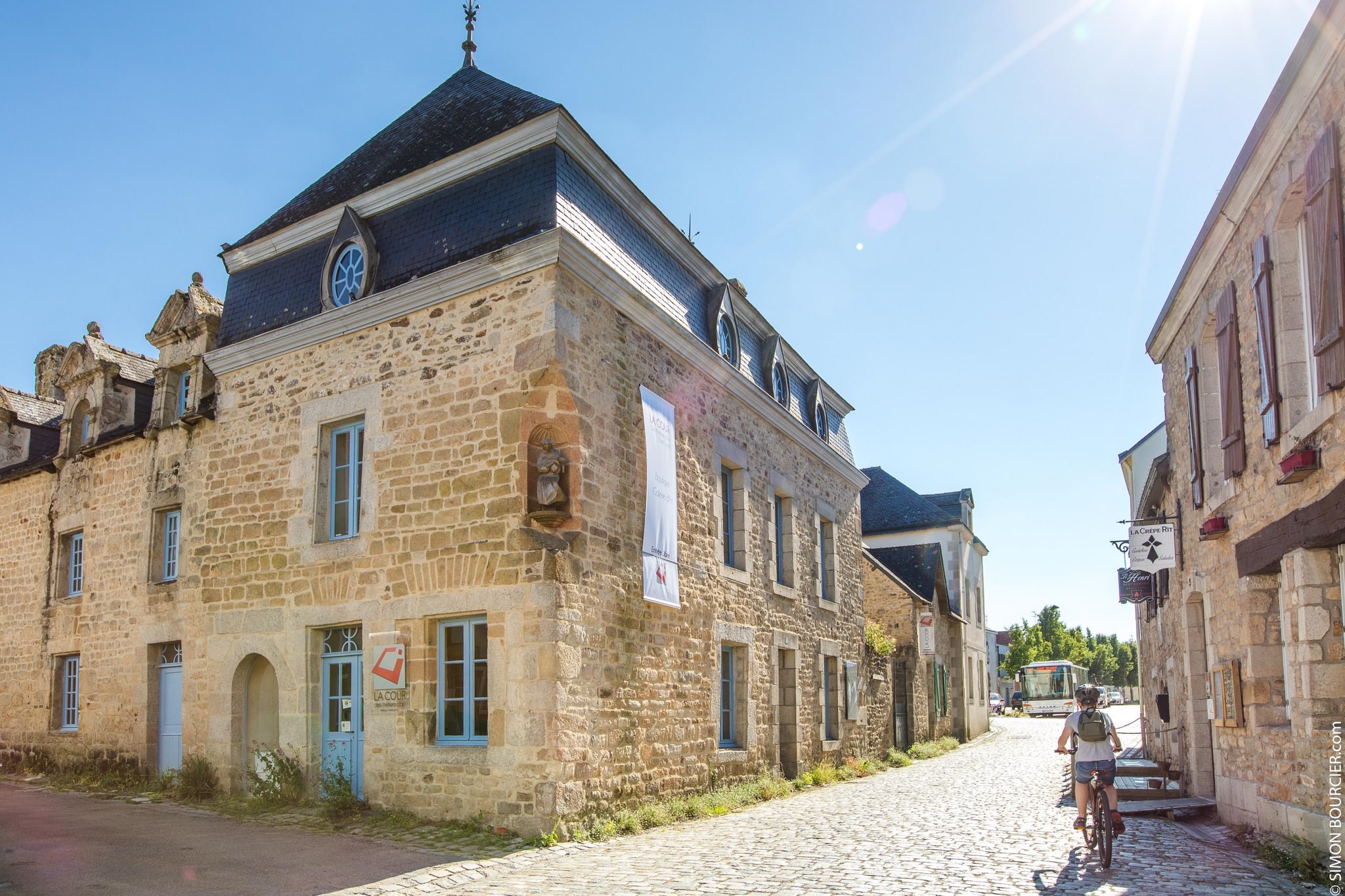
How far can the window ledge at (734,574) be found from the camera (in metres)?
12.6

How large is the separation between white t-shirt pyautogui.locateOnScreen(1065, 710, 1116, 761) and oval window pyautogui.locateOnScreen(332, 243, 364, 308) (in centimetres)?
833

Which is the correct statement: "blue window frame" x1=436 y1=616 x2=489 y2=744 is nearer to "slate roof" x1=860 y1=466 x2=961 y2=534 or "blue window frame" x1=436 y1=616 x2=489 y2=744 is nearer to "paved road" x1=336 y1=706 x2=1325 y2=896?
"paved road" x1=336 y1=706 x2=1325 y2=896

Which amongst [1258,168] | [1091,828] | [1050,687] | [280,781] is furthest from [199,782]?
[1050,687]

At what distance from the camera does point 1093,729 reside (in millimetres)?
7945

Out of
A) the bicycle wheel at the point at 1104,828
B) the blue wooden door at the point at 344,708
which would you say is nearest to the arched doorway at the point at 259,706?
the blue wooden door at the point at 344,708

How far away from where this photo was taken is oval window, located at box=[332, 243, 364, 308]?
11.1 meters

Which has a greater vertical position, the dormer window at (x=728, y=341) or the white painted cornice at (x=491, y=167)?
the white painted cornice at (x=491, y=167)

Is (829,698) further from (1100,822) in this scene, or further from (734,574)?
(1100,822)

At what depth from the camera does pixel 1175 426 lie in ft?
39.9

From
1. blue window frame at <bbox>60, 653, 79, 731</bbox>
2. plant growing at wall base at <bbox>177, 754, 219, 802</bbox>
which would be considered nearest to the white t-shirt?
plant growing at wall base at <bbox>177, 754, 219, 802</bbox>

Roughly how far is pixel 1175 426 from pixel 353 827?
1019 cm

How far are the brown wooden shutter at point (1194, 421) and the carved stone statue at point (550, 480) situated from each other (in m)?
6.64

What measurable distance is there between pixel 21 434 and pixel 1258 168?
18731 millimetres

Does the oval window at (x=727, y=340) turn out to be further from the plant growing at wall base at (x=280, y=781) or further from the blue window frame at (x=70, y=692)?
the blue window frame at (x=70, y=692)
